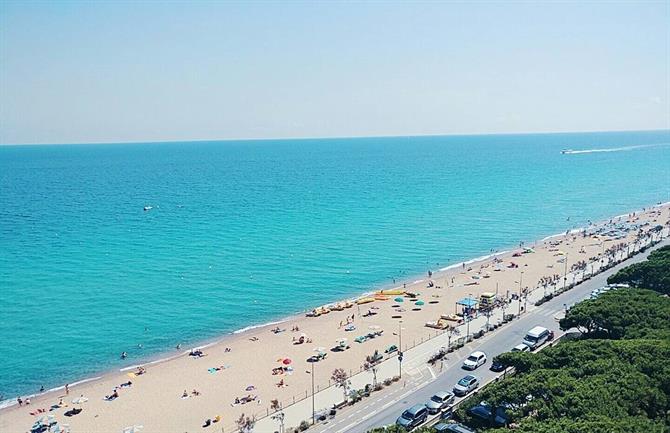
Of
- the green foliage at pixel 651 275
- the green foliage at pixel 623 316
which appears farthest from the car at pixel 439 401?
the green foliage at pixel 651 275

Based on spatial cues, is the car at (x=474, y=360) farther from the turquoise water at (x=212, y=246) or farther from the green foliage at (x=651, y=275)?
the turquoise water at (x=212, y=246)

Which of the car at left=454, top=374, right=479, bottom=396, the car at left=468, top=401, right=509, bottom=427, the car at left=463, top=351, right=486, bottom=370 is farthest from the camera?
the car at left=463, top=351, right=486, bottom=370

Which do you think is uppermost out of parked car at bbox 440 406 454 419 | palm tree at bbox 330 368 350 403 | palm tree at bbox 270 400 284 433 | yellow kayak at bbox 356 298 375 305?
parked car at bbox 440 406 454 419

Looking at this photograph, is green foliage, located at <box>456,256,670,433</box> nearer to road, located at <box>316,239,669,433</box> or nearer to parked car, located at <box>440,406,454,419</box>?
parked car, located at <box>440,406,454,419</box>

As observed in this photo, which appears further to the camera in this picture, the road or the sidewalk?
the sidewalk

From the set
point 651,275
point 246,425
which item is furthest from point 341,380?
point 651,275

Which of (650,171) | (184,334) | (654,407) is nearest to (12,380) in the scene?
(184,334)

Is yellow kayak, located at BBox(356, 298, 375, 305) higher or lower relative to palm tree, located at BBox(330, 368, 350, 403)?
lower

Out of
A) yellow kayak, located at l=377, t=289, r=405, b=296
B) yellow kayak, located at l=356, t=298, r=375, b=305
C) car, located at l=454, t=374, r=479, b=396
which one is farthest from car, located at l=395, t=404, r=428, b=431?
yellow kayak, located at l=377, t=289, r=405, b=296
